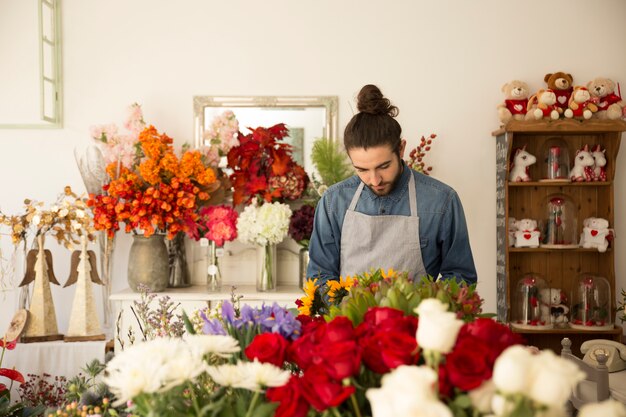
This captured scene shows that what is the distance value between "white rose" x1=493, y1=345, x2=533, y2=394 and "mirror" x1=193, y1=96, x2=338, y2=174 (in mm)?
3036

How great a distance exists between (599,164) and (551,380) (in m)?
3.30

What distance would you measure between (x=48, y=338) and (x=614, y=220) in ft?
10.5

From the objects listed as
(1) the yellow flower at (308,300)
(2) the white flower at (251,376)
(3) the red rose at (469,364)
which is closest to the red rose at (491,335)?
(3) the red rose at (469,364)

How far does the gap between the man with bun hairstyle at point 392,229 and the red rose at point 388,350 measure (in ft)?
4.42

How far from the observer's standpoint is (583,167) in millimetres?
3578

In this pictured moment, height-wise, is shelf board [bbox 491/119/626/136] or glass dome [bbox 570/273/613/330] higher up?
shelf board [bbox 491/119/626/136]

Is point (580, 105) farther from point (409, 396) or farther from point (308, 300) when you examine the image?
point (409, 396)

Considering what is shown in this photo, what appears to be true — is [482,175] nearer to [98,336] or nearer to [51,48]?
[98,336]

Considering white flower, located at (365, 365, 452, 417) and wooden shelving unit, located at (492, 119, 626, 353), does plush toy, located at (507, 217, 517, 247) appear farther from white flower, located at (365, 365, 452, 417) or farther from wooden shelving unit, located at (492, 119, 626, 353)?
white flower, located at (365, 365, 452, 417)

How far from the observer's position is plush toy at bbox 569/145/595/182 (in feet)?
11.7

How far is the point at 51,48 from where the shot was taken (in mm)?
3648

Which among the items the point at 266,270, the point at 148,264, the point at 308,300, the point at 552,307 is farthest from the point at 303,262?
the point at 308,300

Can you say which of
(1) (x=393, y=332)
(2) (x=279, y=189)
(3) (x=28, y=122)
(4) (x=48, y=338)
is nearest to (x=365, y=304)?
(1) (x=393, y=332)

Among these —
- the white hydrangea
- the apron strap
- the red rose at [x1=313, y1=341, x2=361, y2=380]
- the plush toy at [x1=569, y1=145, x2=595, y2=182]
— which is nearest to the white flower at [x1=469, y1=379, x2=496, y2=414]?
the red rose at [x1=313, y1=341, x2=361, y2=380]
